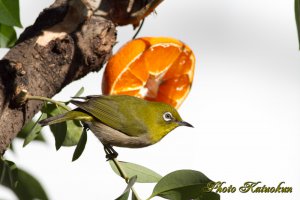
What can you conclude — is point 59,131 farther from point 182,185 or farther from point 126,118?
point 126,118

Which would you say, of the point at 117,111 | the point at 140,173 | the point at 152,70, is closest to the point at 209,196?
the point at 140,173

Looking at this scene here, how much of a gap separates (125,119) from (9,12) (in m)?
1.48

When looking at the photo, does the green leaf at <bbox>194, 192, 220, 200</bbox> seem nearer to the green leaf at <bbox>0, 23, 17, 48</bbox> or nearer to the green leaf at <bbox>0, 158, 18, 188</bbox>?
the green leaf at <bbox>0, 158, 18, 188</bbox>

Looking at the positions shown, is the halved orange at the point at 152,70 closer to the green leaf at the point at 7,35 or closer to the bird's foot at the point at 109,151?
the bird's foot at the point at 109,151

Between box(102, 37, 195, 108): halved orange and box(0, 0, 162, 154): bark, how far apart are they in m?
0.24

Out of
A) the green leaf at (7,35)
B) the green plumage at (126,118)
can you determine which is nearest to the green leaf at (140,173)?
the green plumage at (126,118)

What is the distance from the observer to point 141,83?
3.52 m

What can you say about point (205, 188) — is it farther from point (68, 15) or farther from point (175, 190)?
point (68, 15)

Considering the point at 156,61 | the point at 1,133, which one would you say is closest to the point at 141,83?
the point at 156,61

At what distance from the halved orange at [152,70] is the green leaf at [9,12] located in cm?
79

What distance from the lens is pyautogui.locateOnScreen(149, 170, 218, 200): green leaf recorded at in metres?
2.43

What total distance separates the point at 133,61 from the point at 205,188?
3.26 ft

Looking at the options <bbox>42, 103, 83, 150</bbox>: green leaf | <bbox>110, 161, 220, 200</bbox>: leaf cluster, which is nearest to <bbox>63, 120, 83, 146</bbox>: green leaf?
<bbox>42, 103, 83, 150</bbox>: green leaf

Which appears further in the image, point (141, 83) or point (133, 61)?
point (141, 83)
